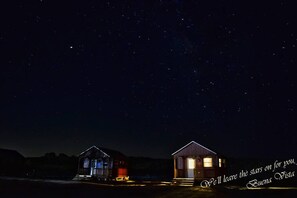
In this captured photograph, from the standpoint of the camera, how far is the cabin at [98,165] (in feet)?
150

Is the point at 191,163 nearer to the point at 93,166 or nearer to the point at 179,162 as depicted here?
the point at 179,162

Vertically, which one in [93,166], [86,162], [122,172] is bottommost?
[122,172]

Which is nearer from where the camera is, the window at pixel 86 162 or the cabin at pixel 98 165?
the cabin at pixel 98 165

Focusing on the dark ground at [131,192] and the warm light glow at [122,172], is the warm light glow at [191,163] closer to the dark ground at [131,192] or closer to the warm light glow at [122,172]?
the warm light glow at [122,172]

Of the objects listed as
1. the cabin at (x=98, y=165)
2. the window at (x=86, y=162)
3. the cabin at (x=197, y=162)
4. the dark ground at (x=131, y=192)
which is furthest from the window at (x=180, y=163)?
the dark ground at (x=131, y=192)

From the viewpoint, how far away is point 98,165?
4666 cm

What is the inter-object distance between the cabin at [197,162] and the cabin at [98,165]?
10024 millimetres

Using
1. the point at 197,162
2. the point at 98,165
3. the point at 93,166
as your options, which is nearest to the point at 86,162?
the point at 93,166

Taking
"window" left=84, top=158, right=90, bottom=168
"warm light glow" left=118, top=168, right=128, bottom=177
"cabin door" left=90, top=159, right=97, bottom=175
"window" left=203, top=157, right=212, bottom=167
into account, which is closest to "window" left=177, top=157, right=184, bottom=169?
"window" left=203, top=157, right=212, bottom=167

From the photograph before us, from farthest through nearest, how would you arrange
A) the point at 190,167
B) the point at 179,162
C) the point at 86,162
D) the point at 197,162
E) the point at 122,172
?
1. the point at 122,172
2. the point at 86,162
3. the point at 179,162
4. the point at 190,167
5. the point at 197,162

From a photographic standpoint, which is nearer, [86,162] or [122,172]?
[86,162]

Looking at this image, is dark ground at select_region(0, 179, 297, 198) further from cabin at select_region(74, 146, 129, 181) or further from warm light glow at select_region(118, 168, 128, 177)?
warm light glow at select_region(118, 168, 128, 177)

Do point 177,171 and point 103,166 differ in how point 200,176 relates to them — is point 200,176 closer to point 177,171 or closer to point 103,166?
point 177,171

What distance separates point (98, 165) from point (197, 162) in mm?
14982
